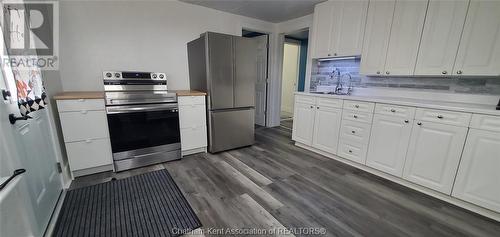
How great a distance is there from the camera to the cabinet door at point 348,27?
260 cm

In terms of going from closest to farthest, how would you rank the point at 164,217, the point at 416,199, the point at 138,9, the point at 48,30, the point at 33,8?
the point at 164,217 < the point at 416,199 < the point at 33,8 < the point at 48,30 < the point at 138,9

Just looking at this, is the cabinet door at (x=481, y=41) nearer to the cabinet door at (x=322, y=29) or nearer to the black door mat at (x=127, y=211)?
the cabinet door at (x=322, y=29)

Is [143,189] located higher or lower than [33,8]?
lower

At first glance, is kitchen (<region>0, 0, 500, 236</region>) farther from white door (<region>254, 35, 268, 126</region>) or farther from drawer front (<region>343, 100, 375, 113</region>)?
white door (<region>254, 35, 268, 126</region>)

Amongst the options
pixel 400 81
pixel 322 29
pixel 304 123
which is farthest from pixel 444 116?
pixel 322 29

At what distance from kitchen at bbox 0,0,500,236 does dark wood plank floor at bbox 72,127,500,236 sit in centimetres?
2

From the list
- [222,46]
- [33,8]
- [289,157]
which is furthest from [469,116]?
[33,8]

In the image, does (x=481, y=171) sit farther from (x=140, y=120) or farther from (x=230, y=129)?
(x=140, y=120)

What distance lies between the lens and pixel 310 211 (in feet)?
5.76

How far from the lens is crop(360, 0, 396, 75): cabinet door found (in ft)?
7.79

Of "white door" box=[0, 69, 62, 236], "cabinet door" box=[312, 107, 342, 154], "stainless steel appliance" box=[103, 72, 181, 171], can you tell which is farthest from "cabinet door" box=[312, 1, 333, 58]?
"white door" box=[0, 69, 62, 236]

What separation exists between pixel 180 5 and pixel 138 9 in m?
0.65

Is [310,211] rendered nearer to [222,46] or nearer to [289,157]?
[289,157]

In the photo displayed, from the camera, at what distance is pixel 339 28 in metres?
2.83
